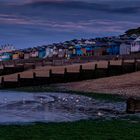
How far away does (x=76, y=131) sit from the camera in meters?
19.5

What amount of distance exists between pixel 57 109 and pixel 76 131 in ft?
30.2

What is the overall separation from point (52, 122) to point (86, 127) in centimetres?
244

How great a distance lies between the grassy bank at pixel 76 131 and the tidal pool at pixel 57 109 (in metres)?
2.35

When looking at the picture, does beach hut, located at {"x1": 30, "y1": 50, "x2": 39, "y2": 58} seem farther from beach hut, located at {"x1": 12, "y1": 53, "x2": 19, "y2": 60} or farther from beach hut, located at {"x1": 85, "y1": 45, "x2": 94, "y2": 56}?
beach hut, located at {"x1": 85, "y1": 45, "x2": 94, "y2": 56}

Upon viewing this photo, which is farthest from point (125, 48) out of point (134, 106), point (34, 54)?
point (134, 106)

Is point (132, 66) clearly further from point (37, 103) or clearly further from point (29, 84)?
point (37, 103)

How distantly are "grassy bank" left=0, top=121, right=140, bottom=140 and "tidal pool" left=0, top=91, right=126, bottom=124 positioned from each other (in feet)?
7.71

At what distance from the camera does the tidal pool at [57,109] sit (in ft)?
81.2

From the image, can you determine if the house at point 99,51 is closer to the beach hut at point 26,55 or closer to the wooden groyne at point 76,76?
the beach hut at point 26,55

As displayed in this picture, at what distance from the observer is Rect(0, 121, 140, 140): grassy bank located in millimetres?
18039

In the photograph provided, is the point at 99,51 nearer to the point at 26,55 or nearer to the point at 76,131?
the point at 26,55

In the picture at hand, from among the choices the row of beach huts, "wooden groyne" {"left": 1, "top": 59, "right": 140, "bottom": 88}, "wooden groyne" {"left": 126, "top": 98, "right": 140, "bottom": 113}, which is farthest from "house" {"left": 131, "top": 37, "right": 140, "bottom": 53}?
"wooden groyne" {"left": 126, "top": 98, "right": 140, "bottom": 113}

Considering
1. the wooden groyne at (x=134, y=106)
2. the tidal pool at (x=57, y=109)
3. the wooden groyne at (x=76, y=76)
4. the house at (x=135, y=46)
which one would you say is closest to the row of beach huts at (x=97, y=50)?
the house at (x=135, y=46)

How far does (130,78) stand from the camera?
4641 centimetres
